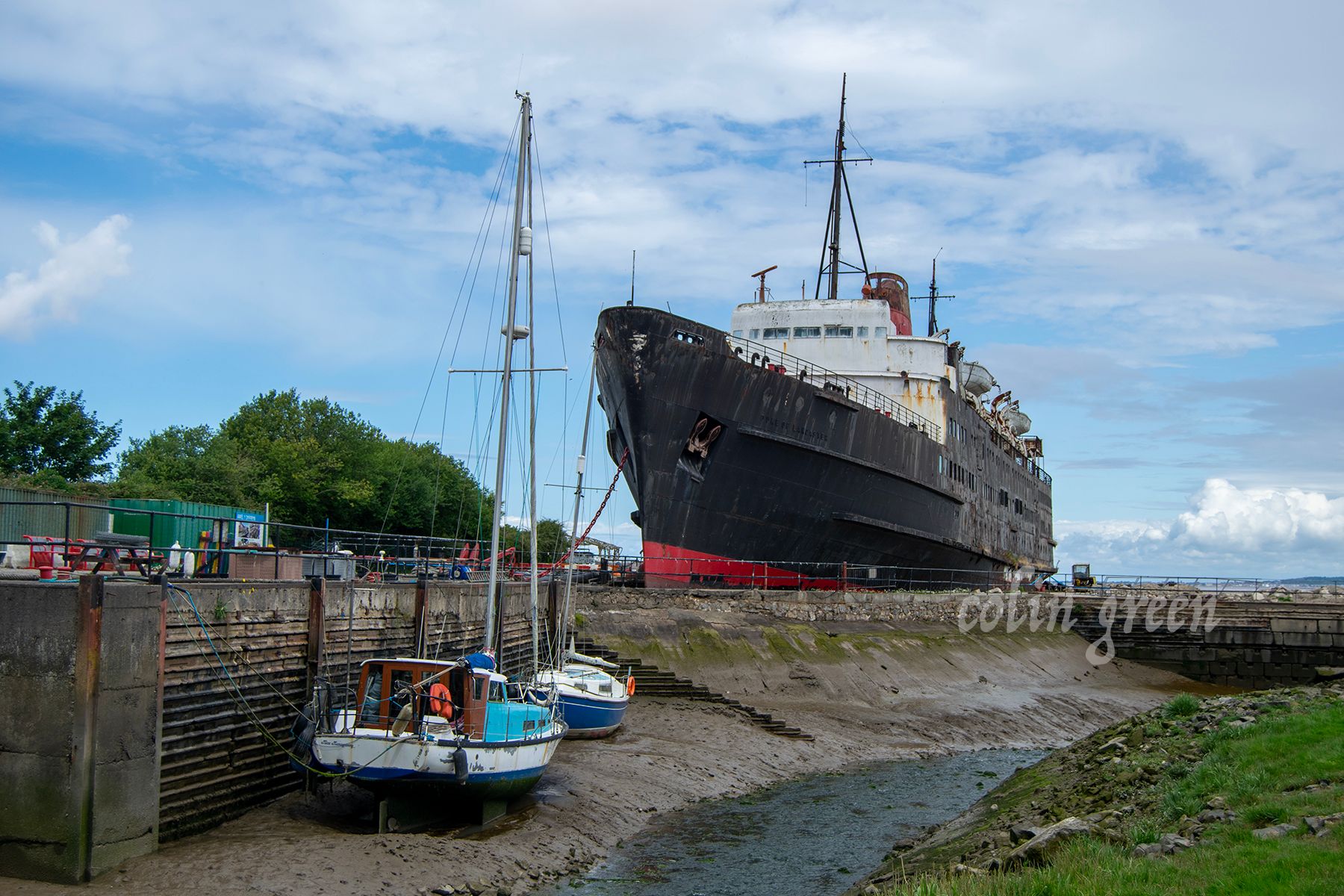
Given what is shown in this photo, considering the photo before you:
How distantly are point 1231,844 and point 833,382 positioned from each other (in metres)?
28.5

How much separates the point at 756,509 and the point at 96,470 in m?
26.8

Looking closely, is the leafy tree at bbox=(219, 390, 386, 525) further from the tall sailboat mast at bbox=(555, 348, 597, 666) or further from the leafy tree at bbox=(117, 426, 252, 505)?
the tall sailboat mast at bbox=(555, 348, 597, 666)

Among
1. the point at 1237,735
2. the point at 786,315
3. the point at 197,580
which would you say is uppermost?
the point at 786,315

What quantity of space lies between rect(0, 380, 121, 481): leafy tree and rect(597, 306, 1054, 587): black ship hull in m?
21.6

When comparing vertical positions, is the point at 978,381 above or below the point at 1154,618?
above

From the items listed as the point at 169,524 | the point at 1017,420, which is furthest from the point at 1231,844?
the point at 1017,420

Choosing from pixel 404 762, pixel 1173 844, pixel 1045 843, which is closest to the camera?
pixel 1173 844

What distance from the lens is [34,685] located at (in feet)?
33.8

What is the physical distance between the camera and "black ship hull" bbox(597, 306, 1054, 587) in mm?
28359

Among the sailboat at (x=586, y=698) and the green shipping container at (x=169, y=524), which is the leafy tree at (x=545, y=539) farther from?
the sailboat at (x=586, y=698)

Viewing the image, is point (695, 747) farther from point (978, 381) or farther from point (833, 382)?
point (978, 381)

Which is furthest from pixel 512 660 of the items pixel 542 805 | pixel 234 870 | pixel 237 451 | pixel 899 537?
pixel 237 451

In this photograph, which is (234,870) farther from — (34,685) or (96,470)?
(96,470)

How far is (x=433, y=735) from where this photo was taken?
500 inches
